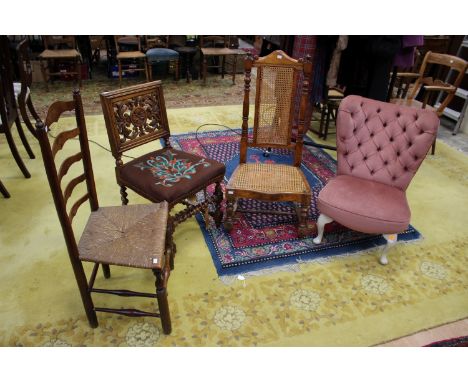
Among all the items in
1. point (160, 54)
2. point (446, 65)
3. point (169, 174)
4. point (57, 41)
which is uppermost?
point (446, 65)

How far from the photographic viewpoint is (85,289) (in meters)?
1.75

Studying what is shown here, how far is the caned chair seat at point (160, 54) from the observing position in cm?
551

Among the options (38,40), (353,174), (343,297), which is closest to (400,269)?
(343,297)

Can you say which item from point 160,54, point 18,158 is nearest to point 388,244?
point 18,158

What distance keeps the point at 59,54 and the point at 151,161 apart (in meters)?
3.76

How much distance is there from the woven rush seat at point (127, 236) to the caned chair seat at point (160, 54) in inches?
166

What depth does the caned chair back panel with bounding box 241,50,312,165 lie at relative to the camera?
8.11 ft

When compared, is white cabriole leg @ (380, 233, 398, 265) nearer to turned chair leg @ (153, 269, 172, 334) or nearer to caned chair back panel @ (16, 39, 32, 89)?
turned chair leg @ (153, 269, 172, 334)

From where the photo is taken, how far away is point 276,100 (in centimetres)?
264

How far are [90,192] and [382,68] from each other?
8.62ft

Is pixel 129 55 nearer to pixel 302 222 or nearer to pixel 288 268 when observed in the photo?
pixel 302 222

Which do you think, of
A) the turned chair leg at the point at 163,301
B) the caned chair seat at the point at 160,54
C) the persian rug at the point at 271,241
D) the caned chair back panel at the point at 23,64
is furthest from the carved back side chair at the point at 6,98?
the caned chair seat at the point at 160,54

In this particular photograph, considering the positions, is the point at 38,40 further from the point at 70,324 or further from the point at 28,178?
the point at 70,324

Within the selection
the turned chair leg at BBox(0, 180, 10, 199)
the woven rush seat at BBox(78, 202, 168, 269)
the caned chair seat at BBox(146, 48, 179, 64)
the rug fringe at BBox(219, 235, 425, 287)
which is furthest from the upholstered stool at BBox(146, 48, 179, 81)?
the rug fringe at BBox(219, 235, 425, 287)
